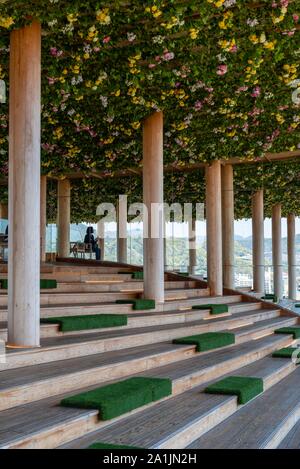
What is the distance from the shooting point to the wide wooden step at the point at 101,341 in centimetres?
486

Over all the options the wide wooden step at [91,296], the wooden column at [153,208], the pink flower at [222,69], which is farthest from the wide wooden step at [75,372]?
the pink flower at [222,69]

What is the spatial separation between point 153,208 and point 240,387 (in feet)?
13.8

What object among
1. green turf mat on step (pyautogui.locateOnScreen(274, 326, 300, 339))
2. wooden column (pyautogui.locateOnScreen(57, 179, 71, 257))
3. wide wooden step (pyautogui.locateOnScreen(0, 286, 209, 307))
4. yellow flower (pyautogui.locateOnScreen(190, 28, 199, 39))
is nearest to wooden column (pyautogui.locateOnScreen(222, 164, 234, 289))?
wide wooden step (pyautogui.locateOnScreen(0, 286, 209, 307))

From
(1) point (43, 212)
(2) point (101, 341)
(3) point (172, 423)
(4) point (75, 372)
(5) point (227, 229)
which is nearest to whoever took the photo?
(3) point (172, 423)

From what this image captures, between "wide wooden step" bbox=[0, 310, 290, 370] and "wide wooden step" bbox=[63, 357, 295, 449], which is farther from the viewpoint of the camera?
"wide wooden step" bbox=[0, 310, 290, 370]

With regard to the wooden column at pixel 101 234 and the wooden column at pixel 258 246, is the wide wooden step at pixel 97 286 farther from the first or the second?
the wooden column at pixel 101 234

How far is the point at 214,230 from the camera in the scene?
11703mm

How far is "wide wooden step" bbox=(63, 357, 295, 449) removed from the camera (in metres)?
3.62

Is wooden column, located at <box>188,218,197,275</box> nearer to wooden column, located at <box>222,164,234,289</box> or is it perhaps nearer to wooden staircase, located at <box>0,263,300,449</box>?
wooden column, located at <box>222,164,234,289</box>

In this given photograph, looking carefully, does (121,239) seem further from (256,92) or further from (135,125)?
(256,92)

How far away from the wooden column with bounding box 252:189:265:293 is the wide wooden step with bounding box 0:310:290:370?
27.0ft

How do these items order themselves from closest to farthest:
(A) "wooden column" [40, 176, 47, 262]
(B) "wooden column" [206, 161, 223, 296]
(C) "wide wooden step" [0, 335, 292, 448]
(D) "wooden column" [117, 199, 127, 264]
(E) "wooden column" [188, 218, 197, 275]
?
1. (C) "wide wooden step" [0, 335, 292, 448]
2. (B) "wooden column" [206, 161, 223, 296]
3. (A) "wooden column" [40, 176, 47, 262]
4. (D) "wooden column" [117, 199, 127, 264]
5. (E) "wooden column" [188, 218, 197, 275]

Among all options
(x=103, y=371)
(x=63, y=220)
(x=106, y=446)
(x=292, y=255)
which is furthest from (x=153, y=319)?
(x=292, y=255)

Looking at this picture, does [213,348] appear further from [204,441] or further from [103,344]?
[204,441]
